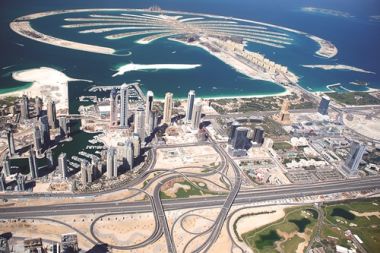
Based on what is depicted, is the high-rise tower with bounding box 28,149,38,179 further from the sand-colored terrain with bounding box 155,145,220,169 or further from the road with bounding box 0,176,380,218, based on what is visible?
the sand-colored terrain with bounding box 155,145,220,169

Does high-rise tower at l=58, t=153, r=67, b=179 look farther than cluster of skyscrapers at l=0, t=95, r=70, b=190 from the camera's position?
Yes

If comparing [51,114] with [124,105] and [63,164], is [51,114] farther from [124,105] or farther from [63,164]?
[63,164]

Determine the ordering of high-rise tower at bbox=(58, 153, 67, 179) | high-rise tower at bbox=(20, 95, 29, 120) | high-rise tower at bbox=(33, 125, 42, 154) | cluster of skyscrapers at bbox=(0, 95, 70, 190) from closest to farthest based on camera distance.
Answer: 1. cluster of skyscrapers at bbox=(0, 95, 70, 190)
2. high-rise tower at bbox=(58, 153, 67, 179)
3. high-rise tower at bbox=(33, 125, 42, 154)
4. high-rise tower at bbox=(20, 95, 29, 120)

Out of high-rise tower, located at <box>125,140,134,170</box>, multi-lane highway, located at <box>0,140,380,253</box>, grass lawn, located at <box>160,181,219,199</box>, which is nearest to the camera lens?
multi-lane highway, located at <box>0,140,380,253</box>

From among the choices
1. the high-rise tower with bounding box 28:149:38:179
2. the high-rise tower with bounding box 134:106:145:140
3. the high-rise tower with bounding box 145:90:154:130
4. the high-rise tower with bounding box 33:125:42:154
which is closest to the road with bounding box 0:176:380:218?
→ the high-rise tower with bounding box 28:149:38:179

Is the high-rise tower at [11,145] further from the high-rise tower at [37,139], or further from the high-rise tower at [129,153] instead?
the high-rise tower at [129,153]

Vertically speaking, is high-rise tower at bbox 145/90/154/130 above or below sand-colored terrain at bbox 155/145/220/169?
above

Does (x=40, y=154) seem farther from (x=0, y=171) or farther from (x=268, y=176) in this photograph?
(x=268, y=176)

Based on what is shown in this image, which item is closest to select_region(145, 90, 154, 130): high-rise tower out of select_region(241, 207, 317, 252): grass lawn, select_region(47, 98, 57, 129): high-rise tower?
select_region(47, 98, 57, 129): high-rise tower

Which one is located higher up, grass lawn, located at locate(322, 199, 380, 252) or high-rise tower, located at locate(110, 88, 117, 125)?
high-rise tower, located at locate(110, 88, 117, 125)

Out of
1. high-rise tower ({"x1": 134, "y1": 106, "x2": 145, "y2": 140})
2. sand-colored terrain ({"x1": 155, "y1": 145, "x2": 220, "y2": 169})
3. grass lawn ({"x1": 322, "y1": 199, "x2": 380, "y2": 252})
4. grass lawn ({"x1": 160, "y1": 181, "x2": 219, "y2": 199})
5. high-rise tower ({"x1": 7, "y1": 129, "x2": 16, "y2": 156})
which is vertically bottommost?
grass lawn ({"x1": 322, "y1": 199, "x2": 380, "y2": 252})

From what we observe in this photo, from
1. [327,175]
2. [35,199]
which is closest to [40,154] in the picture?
[35,199]

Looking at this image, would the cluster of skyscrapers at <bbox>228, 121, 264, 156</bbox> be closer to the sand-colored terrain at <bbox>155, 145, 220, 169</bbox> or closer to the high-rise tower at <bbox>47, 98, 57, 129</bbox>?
the sand-colored terrain at <bbox>155, 145, 220, 169</bbox>

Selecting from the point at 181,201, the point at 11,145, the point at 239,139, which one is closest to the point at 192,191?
the point at 181,201
